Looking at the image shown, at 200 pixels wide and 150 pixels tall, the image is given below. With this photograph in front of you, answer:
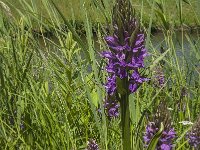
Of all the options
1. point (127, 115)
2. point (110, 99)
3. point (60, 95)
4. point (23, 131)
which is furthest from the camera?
point (60, 95)

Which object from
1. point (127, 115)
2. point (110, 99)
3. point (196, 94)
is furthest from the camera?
point (196, 94)

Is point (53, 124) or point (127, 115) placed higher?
point (127, 115)

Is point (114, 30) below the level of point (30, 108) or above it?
above

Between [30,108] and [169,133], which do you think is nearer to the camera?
[169,133]

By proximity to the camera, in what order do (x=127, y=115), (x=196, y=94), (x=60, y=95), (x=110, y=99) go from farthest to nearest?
(x=196, y=94) < (x=60, y=95) < (x=110, y=99) < (x=127, y=115)

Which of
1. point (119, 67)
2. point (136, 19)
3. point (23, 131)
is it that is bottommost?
point (23, 131)

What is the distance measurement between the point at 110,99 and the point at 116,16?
0.64 metres

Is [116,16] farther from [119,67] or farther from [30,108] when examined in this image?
[30,108]

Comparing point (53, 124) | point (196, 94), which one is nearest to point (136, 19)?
point (53, 124)

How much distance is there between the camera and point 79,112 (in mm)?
1855

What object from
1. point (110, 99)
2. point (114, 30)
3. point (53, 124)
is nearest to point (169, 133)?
point (114, 30)

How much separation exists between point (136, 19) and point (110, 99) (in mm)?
631

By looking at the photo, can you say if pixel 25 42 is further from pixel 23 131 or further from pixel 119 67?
pixel 119 67

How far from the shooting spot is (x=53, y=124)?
1.71 m
